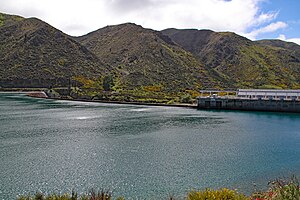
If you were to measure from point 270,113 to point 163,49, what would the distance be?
366 feet

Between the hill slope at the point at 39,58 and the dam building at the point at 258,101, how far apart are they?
255 feet

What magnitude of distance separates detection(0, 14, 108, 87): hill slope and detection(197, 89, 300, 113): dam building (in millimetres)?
77654

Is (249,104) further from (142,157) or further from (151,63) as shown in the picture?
(151,63)

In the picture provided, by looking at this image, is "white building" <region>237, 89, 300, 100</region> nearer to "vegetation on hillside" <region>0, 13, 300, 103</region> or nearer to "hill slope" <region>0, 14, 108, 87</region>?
"vegetation on hillside" <region>0, 13, 300, 103</region>

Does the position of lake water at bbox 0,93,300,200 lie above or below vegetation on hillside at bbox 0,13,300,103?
below

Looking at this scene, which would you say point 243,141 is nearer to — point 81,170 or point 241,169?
point 241,169

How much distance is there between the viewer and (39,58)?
148 metres

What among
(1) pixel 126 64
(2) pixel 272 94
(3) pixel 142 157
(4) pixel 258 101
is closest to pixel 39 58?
(1) pixel 126 64

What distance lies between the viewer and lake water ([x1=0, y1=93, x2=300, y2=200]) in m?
21.1

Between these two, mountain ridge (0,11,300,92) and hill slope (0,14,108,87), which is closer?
hill slope (0,14,108,87)

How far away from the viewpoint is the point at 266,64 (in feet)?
611

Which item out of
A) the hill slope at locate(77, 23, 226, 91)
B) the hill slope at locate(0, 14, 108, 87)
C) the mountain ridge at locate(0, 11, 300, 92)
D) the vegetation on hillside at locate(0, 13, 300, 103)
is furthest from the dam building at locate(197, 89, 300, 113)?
the hill slope at locate(0, 14, 108, 87)

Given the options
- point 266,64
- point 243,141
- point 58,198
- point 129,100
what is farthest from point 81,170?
point 266,64

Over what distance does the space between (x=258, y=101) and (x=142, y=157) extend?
52.8 metres
